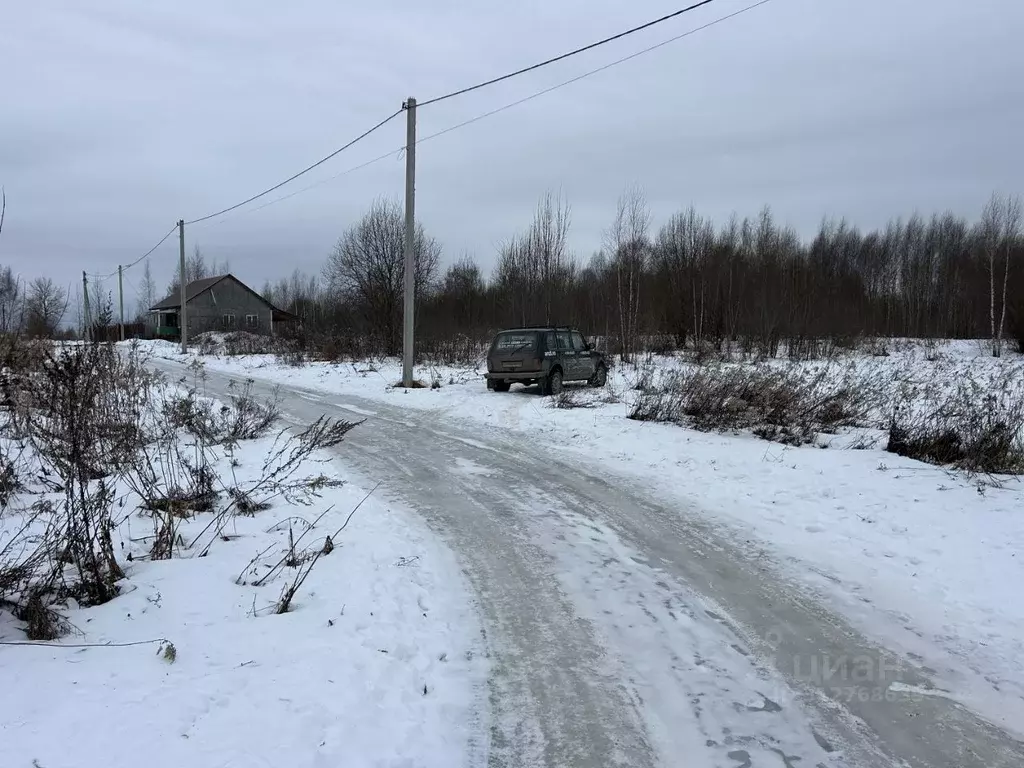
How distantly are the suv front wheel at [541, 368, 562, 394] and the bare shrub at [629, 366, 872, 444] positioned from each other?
170 inches

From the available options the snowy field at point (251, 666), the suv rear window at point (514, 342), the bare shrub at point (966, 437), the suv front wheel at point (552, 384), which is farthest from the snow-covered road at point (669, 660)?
the suv rear window at point (514, 342)

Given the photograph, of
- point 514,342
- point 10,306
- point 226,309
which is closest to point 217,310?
point 226,309

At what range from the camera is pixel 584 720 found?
9.77 feet

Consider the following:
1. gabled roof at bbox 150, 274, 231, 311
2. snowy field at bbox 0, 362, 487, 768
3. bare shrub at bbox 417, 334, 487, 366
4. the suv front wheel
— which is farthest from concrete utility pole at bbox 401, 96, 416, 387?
gabled roof at bbox 150, 274, 231, 311

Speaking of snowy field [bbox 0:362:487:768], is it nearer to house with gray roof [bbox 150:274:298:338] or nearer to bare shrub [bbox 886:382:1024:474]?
bare shrub [bbox 886:382:1024:474]

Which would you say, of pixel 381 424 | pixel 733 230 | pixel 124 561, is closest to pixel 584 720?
pixel 124 561

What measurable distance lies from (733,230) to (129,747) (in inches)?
1836

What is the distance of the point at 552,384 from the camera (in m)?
15.7

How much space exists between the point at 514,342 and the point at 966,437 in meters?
10.0

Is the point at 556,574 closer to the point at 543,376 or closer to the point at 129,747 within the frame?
the point at 129,747

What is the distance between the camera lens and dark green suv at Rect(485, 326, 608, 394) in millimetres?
15529

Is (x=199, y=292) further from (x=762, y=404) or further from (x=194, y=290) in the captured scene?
(x=762, y=404)

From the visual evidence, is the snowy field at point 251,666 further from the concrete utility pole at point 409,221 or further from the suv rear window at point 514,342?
the concrete utility pole at point 409,221

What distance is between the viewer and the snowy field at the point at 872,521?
12.7 ft
